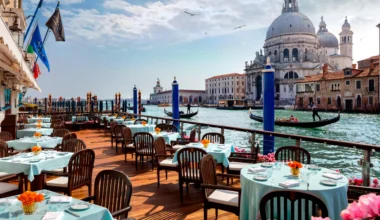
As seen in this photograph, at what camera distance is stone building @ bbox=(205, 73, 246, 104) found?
284ft

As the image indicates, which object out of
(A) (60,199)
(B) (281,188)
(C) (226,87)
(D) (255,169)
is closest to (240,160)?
(D) (255,169)

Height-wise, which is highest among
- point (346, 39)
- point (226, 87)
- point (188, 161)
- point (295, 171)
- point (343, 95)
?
point (346, 39)

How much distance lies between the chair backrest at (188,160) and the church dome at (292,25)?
238 ft

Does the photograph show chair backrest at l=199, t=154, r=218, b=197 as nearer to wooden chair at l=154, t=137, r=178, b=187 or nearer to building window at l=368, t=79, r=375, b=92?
wooden chair at l=154, t=137, r=178, b=187

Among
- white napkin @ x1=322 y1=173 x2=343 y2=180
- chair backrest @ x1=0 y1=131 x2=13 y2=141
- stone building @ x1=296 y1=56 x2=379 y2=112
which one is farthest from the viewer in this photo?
stone building @ x1=296 y1=56 x2=379 y2=112

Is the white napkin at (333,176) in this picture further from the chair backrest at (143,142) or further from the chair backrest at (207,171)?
the chair backrest at (143,142)

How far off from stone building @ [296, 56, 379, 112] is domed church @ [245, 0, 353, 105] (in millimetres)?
13479

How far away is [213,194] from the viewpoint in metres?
3.23

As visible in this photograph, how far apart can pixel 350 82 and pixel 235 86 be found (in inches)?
1830

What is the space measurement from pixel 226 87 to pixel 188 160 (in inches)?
3414

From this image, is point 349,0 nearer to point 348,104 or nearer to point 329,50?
point 348,104

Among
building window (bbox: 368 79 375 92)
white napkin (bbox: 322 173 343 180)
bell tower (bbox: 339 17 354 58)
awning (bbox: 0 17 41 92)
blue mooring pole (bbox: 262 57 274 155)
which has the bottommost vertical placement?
white napkin (bbox: 322 173 343 180)

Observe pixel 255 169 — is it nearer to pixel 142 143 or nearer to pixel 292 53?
pixel 142 143

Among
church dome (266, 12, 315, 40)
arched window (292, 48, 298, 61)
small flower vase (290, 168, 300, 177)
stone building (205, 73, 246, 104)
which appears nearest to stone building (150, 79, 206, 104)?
stone building (205, 73, 246, 104)
